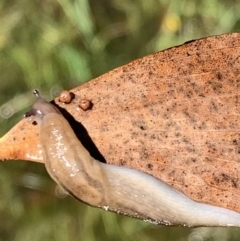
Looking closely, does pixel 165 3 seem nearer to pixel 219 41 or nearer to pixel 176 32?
pixel 176 32

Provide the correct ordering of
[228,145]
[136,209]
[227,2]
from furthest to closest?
[227,2], [136,209], [228,145]

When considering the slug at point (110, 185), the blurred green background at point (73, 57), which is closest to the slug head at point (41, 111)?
the slug at point (110, 185)

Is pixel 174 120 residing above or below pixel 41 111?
below

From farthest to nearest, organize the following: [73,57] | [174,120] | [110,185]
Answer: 1. [73,57]
2. [110,185]
3. [174,120]

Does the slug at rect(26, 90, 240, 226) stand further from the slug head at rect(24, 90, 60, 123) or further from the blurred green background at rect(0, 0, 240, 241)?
the blurred green background at rect(0, 0, 240, 241)

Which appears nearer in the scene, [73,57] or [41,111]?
[41,111]

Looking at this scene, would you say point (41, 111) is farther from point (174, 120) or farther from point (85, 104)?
point (174, 120)

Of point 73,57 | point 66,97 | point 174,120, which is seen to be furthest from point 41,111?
point 73,57

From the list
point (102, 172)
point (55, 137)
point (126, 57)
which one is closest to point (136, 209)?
point (102, 172)
